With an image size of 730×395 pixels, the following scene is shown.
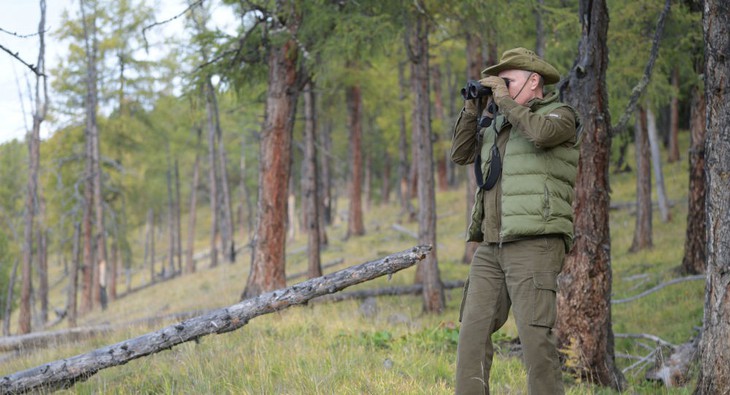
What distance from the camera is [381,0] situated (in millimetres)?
10625

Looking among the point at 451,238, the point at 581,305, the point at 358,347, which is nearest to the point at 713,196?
the point at 581,305

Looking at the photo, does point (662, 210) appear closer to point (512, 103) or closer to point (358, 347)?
point (358, 347)

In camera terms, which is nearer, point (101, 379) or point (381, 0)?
point (101, 379)

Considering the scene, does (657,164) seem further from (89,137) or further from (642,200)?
(89,137)

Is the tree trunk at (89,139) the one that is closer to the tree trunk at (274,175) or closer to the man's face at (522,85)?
the tree trunk at (274,175)

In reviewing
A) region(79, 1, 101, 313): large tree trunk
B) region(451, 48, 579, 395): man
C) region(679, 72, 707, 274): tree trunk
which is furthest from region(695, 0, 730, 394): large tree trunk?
region(79, 1, 101, 313): large tree trunk

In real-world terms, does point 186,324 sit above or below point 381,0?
below

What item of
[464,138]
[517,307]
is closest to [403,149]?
[464,138]

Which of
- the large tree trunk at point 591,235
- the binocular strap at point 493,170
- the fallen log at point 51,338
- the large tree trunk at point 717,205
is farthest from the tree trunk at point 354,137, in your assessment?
the binocular strap at point 493,170

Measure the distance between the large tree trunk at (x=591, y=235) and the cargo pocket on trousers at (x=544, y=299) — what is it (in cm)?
249

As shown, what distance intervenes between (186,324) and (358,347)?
1698mm

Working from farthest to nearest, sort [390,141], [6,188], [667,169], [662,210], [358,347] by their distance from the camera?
1. [6,188]
2. [390,141]
3. [667,169]
4. [662,210]
5. [358,347]

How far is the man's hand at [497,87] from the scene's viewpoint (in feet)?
12.0

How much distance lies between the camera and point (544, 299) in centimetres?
348
